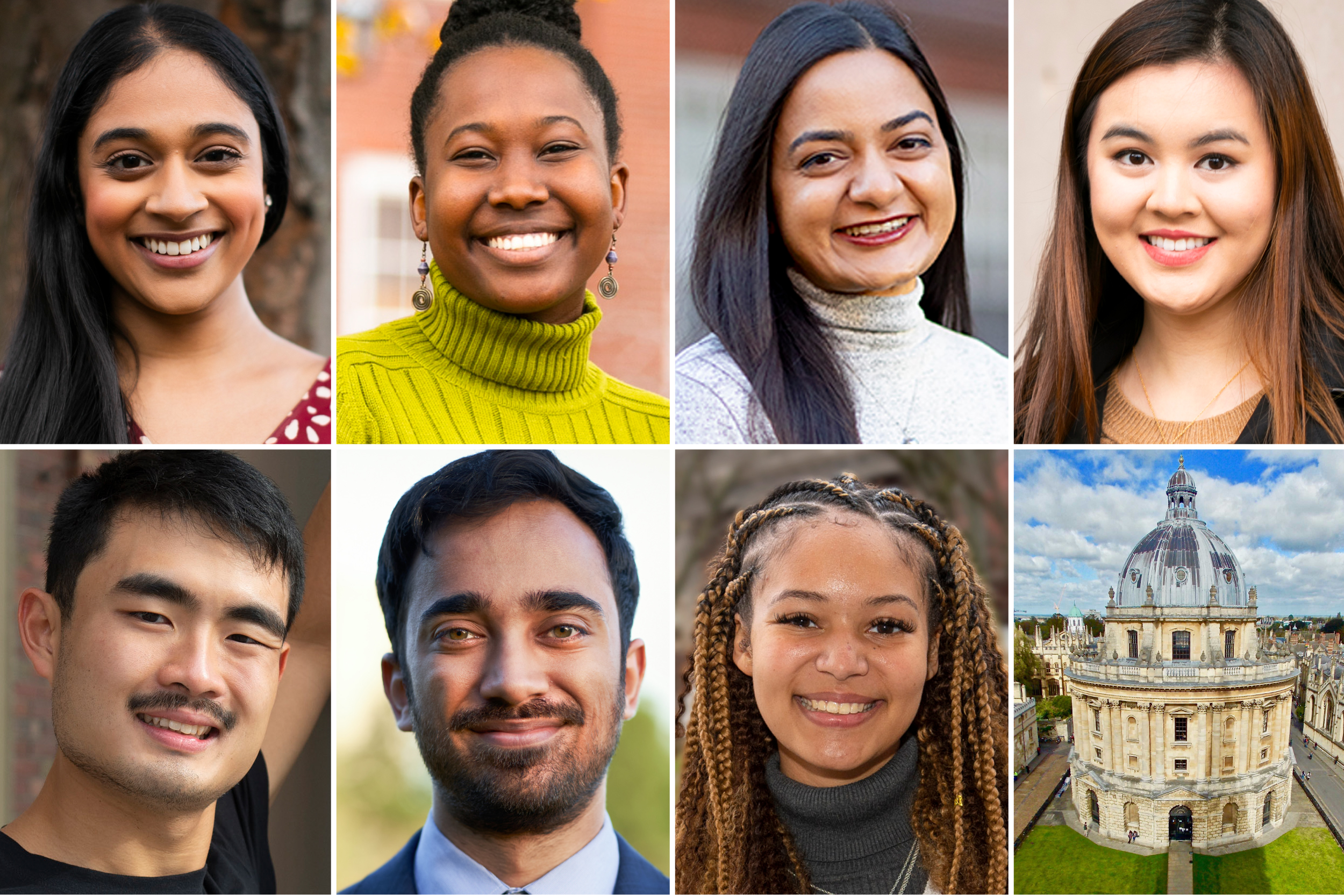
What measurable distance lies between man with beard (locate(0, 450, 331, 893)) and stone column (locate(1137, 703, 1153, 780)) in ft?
6.77

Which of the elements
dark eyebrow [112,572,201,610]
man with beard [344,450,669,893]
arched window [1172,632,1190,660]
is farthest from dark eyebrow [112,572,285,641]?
arched window [1172,632,1190,660]

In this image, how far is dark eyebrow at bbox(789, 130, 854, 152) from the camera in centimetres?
263

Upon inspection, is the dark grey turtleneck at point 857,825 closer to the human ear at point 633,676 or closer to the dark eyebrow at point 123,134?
the human ear at point 633,676

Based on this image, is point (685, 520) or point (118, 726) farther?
point (685, 520)

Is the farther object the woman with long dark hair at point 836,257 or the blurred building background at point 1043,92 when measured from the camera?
the blurred building background at point 1043,92

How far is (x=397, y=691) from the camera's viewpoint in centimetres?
275

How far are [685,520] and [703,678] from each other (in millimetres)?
378

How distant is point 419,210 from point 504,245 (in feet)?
0.79

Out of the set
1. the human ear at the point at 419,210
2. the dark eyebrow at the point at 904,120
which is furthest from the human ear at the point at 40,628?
the dark eyebrow at the point at 904,120

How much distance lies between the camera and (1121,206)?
273 centimetres

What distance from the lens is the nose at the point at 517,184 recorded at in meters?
2.60

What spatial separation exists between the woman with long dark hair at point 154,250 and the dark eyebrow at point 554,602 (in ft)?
2.08

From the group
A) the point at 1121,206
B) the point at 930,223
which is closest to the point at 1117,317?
the point at 1121,206

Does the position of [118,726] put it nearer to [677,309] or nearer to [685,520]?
[685,520]
